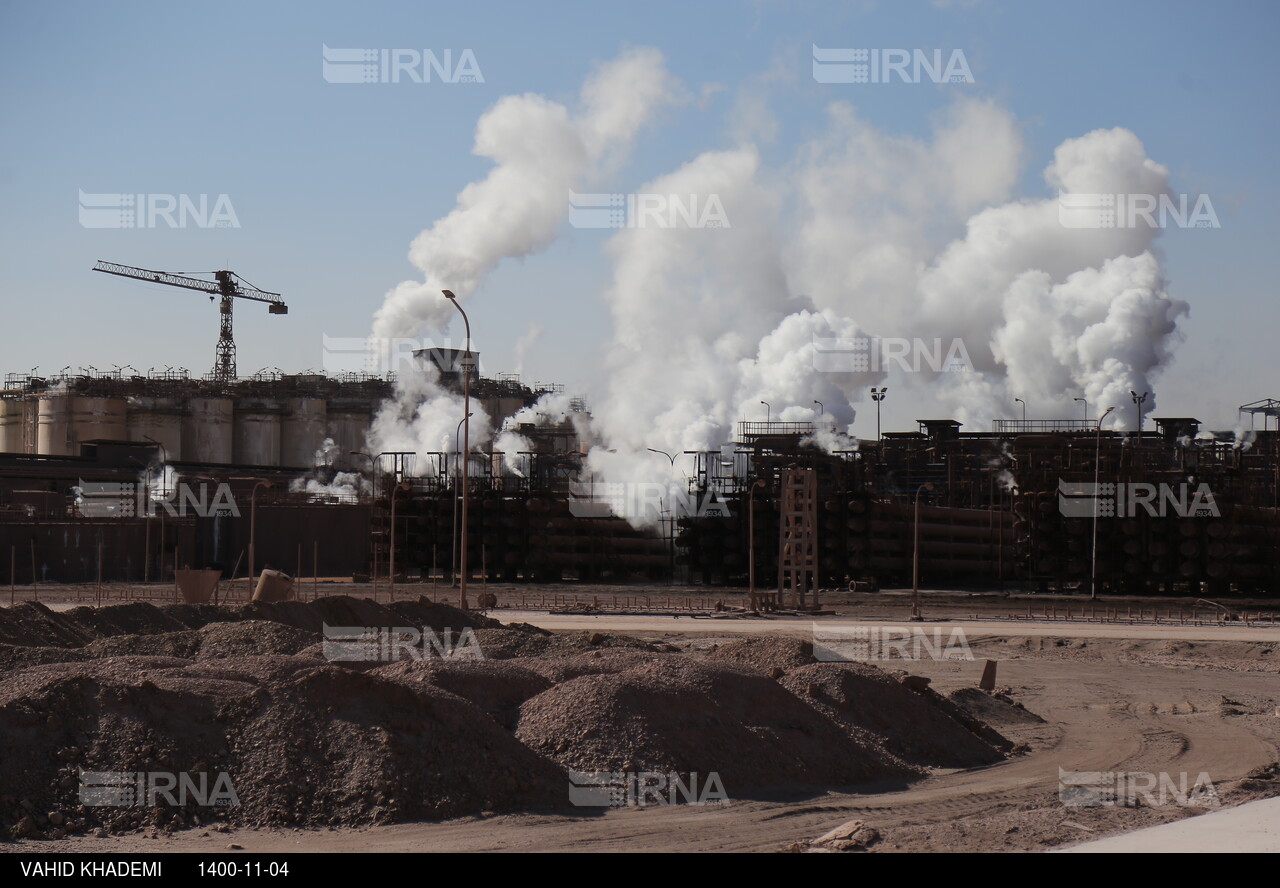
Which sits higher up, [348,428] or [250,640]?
[348,428]

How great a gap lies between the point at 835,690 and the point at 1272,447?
77622 mm

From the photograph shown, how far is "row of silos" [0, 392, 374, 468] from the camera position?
9800 cm

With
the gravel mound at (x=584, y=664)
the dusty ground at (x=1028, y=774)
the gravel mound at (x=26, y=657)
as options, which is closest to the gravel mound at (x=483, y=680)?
the gravel mound at (x=584, y=664)

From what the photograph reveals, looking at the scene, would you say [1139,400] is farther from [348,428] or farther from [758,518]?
[348,428]

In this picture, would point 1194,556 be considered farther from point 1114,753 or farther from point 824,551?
point 1114,753

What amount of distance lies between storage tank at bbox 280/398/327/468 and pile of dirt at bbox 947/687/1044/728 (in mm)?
88184

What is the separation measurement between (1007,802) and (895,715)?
387 cm

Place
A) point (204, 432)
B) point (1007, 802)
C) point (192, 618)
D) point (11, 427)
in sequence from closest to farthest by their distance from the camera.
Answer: point (1007, 802) < point (192, 618) < point (204, 432) < point (11, 427)

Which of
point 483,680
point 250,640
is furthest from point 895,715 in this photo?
point 250,640

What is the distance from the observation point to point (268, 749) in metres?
14.1

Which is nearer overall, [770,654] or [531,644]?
[770,654]

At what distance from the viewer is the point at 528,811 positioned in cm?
1415
